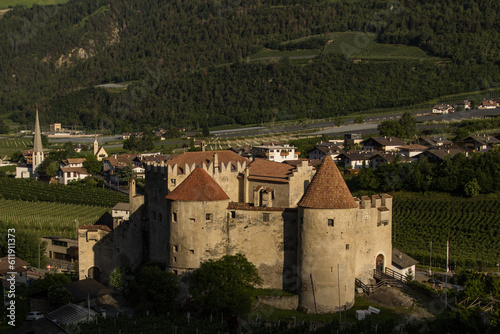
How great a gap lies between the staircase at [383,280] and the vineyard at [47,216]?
133 ft

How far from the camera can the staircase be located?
45.6 meters

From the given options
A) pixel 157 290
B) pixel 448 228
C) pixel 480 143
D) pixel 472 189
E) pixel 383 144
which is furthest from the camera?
pixel 383 144

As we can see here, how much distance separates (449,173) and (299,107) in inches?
3637

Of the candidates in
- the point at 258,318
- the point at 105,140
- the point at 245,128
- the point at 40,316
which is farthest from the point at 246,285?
the point at 105,140

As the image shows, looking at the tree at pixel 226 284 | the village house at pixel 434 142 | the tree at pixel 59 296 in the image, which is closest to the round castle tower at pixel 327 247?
the tree at pixel 226 284

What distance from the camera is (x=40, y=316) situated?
46.6 m

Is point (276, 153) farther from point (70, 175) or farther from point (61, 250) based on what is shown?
point (61, 250)

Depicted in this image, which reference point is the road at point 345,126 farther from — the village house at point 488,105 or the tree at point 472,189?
the tree at point 472,189

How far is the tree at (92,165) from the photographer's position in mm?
126750

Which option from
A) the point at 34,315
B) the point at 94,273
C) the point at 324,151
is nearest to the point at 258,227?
the point at 94,273

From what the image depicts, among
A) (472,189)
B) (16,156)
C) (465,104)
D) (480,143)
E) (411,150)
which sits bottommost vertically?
(472,189)

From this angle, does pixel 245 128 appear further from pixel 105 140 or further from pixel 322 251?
pixel 322 251

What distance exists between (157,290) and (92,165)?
86.0 meters

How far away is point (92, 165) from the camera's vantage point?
417 feet
